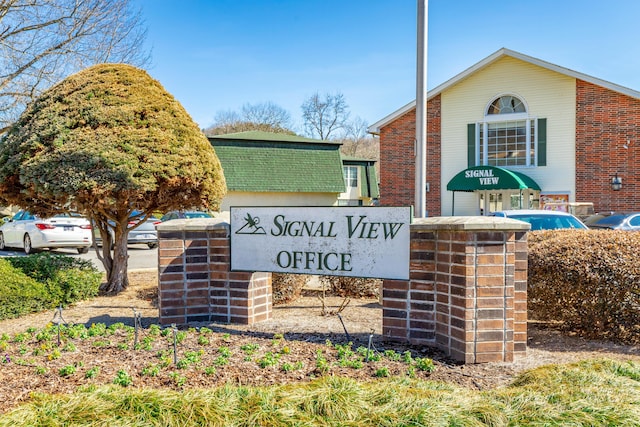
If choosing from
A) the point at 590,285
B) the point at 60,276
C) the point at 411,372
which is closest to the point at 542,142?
the point at 590,285

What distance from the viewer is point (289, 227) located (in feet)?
18.8

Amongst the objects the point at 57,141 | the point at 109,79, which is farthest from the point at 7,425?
the point at 109,79

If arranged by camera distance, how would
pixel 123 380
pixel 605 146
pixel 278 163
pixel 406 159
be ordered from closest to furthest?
pixel 123 380 < pixel 605 146 < pixel 406 159 < pixel 278 163

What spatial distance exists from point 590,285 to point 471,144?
1677 cm

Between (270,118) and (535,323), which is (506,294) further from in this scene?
(270,118)

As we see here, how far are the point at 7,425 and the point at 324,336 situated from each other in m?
3.06

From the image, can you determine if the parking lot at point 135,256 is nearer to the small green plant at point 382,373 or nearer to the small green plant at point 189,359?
the small green plant at point 189,359

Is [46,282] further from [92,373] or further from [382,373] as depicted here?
[382,373]

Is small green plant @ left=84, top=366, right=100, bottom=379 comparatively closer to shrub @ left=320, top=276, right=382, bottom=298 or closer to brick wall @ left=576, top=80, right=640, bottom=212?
shrub @ left=320, top=276, right=382, bottom=298

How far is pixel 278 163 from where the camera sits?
27.8 m

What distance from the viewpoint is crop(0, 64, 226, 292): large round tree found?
23.8 feet

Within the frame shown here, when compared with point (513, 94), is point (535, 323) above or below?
below

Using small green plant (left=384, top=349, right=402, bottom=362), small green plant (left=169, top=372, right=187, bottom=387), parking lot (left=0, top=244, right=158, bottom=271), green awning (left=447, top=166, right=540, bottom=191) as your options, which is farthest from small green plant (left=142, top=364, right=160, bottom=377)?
green awning (left=447, top=166, right=540, bottom=191)

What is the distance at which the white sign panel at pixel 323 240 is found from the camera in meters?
5.19
